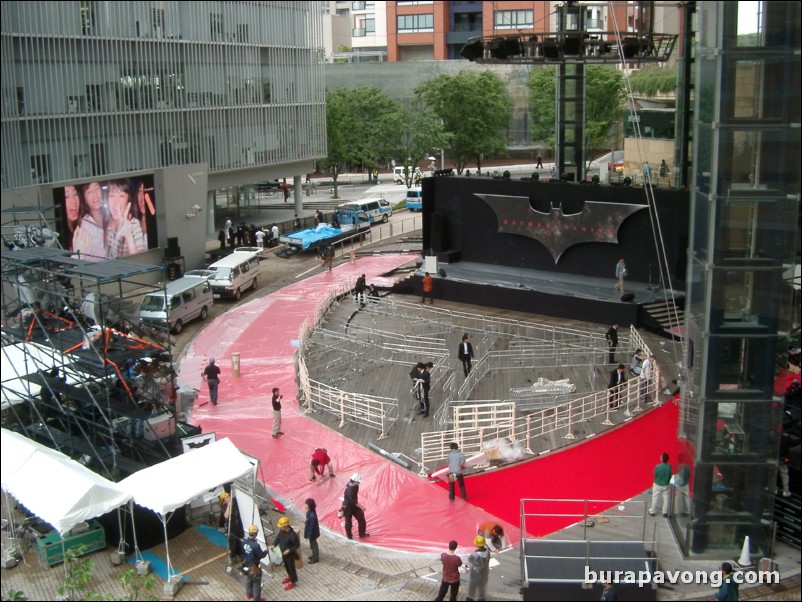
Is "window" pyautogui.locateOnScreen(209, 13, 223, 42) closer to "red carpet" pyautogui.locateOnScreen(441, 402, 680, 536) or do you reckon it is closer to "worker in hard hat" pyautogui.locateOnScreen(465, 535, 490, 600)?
"red carpet" pyautogui.locateOnScreen(441, 402, 680, 536)

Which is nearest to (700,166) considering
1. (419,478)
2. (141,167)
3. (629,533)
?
(629,533)

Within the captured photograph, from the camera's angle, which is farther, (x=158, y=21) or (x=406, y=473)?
(x=158, y=21)

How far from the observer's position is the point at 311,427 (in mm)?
20938

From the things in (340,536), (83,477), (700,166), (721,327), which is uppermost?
(700,166)

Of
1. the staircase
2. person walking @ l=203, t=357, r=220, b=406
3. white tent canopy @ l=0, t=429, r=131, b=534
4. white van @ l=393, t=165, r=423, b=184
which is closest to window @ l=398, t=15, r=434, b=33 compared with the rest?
white van @ l=393, t=165, r=423, b=184

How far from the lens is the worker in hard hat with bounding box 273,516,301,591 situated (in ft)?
45.8

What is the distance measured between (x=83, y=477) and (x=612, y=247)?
2020 centimetres

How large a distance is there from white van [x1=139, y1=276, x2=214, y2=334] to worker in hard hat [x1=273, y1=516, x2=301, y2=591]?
48.5 ft

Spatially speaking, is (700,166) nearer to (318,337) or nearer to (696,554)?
(696,554)

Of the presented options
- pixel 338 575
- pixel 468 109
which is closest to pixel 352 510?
pixel 338 575

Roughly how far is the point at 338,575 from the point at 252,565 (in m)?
1.60

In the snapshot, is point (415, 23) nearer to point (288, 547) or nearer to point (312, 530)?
point (312, 530)

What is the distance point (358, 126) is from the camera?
6069 centimetres

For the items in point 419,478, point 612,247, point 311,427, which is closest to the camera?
point 419,478
